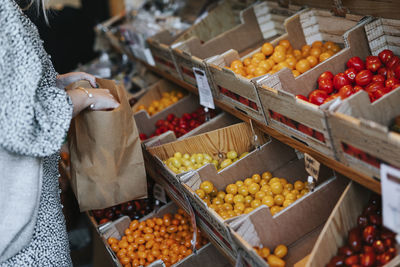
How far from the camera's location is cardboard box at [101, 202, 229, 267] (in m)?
2.52

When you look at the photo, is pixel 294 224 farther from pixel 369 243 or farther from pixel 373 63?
pixel 373 63

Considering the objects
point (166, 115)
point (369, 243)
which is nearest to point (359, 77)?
point (369, 243)

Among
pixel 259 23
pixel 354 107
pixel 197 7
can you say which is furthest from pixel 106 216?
pixel 197 7

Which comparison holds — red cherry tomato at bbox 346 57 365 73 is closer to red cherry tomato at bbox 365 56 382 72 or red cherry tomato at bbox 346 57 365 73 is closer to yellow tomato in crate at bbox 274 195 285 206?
red cherry tomato at bbox 365 56 382 72

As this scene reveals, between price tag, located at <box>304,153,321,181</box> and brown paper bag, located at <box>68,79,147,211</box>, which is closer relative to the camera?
price tag, located at <box>304,153,321,181</box>

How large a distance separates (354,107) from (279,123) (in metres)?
0.52

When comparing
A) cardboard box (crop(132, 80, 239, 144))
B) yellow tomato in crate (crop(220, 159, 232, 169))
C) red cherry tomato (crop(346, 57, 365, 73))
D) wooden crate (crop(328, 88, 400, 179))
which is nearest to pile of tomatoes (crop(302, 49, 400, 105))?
red cherry tomato (crop(346, 57, 365, 73))

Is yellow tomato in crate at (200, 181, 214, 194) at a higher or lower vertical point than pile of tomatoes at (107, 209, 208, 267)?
higher

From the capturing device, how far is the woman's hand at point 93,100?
6.72 feet

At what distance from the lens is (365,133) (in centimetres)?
148

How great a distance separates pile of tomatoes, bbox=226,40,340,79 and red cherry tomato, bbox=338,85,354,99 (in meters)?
0.48

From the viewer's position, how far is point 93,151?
2352 millimetres

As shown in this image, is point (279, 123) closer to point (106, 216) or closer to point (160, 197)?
point (160, 197)

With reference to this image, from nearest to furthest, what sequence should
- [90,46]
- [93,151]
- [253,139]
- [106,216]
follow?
[93,151] < [253,139] < [106,216] < [90,46]
